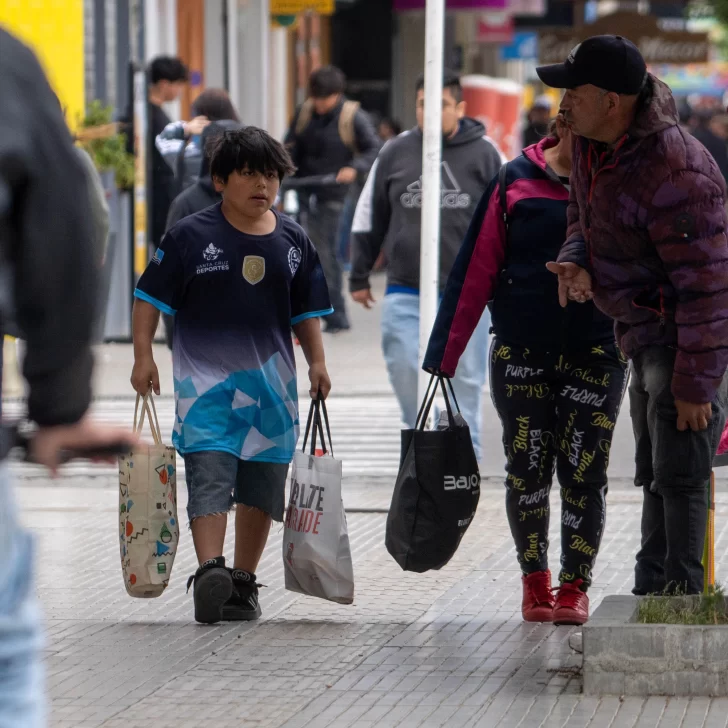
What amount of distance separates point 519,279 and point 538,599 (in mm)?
1098

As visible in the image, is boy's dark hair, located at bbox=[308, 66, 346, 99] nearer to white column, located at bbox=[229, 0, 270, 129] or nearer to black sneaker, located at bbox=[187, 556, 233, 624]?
white column, located at bbox=[229, 0, 270, 129]

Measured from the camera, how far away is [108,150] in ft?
46.1

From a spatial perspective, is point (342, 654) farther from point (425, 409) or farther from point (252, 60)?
point (252, 60)

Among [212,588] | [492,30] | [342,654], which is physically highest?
[492,30]

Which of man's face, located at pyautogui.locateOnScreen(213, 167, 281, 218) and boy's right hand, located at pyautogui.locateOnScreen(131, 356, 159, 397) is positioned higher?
man's face, located at pyautogui.locateOnScreen(213, 167, 281, 218)

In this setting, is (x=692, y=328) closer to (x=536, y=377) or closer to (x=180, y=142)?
(x=536, y=377)

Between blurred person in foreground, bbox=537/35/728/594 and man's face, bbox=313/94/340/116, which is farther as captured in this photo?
man's face, bbox=313/94/340/116

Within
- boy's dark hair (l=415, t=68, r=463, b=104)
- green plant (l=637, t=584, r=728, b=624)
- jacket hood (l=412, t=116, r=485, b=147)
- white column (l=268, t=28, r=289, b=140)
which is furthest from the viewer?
white column (l=268, t=28, r=289, b=140)

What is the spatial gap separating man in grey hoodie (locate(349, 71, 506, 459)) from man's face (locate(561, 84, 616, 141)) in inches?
129

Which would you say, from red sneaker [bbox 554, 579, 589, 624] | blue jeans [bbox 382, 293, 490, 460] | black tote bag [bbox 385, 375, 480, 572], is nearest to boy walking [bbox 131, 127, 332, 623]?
black tote bag [bbox 385, 375, 480, 572]

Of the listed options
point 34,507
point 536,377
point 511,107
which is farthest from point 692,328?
point 511,107

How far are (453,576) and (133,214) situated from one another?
855 centimetres

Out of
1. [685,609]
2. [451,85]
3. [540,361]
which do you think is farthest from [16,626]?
[451,85]

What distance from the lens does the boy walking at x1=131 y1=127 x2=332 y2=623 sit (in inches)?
235
